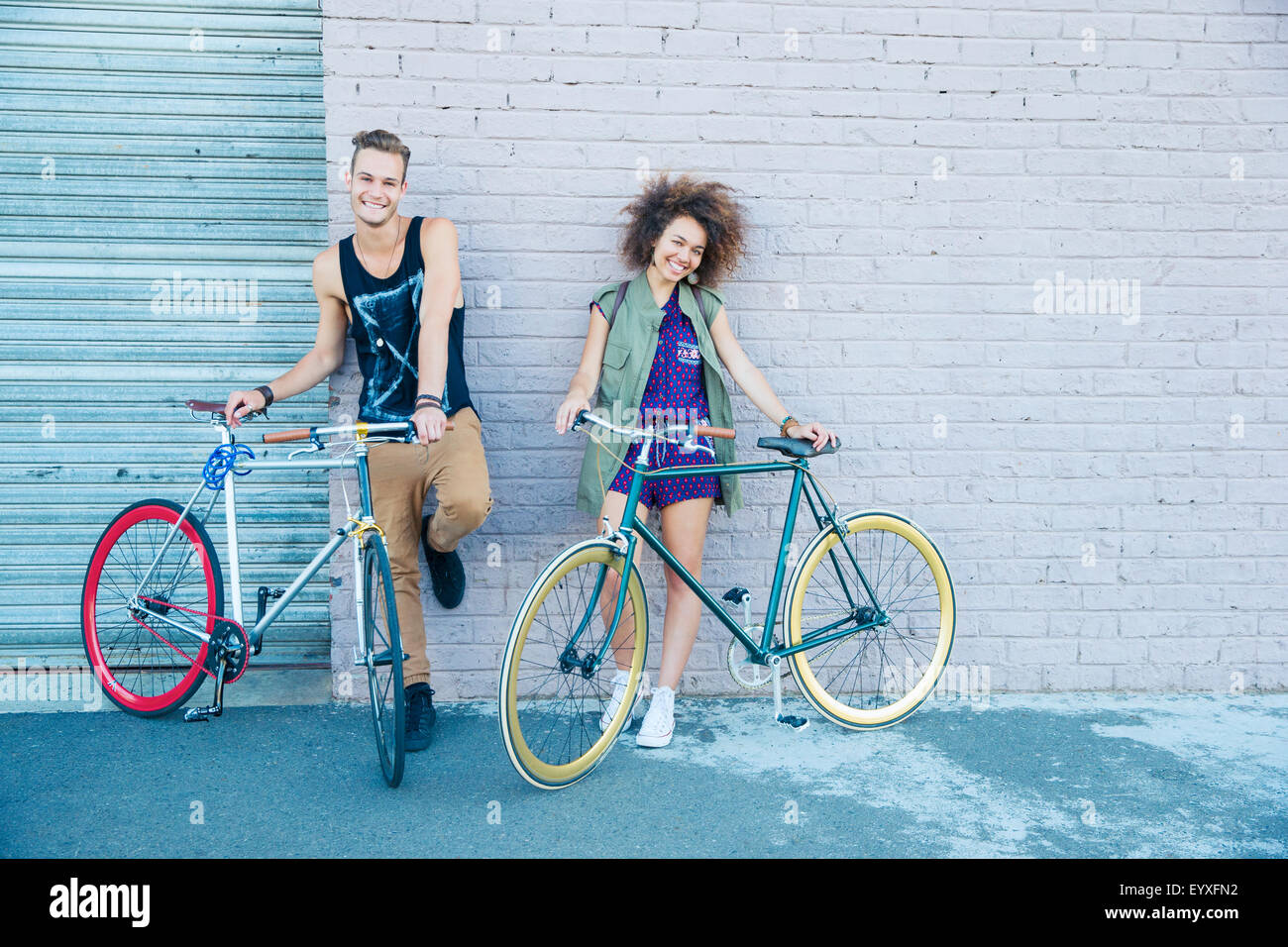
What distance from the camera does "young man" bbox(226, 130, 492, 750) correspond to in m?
3.52

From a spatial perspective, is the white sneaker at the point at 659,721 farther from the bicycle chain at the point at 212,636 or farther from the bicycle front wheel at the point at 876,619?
the bicycle chain at the point at 212,636

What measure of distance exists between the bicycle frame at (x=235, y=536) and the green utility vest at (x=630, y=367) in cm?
87

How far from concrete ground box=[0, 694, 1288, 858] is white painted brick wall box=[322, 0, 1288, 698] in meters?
0.47

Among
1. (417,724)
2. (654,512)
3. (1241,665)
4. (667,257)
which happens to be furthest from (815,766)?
(1241,665)

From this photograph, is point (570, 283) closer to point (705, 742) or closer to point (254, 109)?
point (254, 109)

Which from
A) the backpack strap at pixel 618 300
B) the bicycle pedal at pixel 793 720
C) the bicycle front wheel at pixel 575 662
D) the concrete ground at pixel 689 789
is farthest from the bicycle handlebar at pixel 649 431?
the concrete ground at pixel 689 789

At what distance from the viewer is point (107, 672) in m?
3.91

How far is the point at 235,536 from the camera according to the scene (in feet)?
11.5

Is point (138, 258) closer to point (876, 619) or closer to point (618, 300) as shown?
point (618, 300)

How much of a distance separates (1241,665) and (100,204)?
18.5ft

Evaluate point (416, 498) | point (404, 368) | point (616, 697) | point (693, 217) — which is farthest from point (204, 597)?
point (693, 217)

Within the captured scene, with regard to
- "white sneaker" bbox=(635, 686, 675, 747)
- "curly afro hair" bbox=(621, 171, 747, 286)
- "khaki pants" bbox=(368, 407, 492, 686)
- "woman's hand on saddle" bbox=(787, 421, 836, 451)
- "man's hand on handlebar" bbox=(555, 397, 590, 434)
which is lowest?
"white sneaker" bbox=(635, 686, 675, 747)

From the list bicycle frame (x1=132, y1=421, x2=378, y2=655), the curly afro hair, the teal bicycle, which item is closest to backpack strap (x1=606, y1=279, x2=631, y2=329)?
the curly afro hair

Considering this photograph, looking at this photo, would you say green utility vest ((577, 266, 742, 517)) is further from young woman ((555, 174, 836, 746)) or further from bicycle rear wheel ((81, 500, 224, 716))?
bicycle rear wheel ((81, 500, 224, 716))
